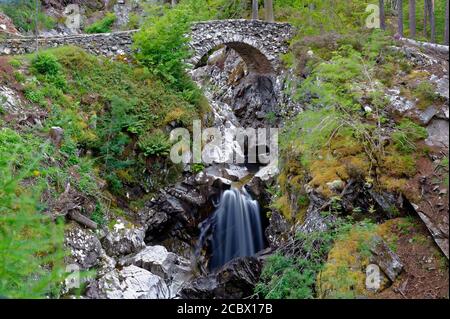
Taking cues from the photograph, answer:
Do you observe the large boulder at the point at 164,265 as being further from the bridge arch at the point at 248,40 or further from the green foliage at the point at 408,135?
the bridge arch at the point at 248,40

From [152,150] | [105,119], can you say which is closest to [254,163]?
[152,150]

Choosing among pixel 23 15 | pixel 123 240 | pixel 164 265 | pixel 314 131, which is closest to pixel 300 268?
pixel 314 131

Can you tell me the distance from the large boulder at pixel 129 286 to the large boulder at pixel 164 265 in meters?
0.38

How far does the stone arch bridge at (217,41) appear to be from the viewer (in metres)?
14.3

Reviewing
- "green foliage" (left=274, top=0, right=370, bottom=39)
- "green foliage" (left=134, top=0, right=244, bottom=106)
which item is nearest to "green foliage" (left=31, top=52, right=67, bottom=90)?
"green foliage" (left=134, top=0, right=244, bottom=106)

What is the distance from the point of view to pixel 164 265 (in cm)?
1069

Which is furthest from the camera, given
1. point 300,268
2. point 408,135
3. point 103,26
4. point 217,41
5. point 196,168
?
point 103,26

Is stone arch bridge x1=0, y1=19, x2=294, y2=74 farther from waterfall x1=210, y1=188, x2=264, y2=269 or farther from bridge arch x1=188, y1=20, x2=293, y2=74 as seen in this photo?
waterfall x1=210, y1=188, x2=264, y2=269

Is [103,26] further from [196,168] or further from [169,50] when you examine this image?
[196,168]

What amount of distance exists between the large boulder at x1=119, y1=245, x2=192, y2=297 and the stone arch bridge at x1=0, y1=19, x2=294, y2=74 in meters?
7.72

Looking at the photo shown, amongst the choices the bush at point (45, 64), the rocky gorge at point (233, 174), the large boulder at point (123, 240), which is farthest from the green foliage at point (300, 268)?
the bush at point (45, 64)

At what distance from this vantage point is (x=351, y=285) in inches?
271

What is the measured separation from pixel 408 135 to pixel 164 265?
6300 millimetres
